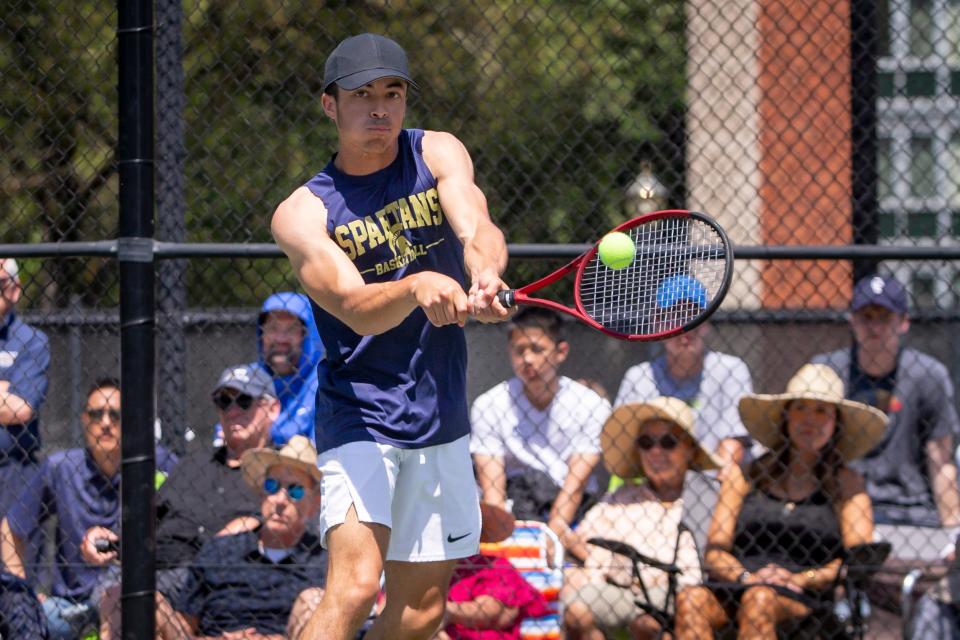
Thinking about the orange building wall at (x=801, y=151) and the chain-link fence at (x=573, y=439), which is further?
the orange building wall at (x=801, y=151)

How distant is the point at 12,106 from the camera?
644cm

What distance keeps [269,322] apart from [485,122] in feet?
9.65

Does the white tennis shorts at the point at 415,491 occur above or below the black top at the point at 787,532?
above

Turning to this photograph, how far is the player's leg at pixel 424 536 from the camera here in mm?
3615

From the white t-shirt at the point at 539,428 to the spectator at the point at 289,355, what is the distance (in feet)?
2.11

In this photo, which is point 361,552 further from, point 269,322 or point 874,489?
point 874,489

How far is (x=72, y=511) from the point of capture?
192 inches

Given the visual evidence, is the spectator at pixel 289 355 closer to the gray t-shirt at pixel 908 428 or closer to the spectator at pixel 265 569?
the spectator at pixel 265 569

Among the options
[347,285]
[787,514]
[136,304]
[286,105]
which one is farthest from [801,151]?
[347,285]

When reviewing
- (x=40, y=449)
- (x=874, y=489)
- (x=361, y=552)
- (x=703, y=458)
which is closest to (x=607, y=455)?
(x=703, y=458)

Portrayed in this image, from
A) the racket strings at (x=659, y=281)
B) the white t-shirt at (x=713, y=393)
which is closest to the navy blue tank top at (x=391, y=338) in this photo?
the racket strings at (x=659, y=281)

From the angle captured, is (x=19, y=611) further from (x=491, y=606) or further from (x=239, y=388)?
(x=491, y=606)

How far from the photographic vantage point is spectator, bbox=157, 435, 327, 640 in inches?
181

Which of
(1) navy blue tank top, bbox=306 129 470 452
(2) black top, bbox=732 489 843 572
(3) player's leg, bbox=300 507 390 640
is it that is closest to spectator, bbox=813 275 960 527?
(2) black top, bbox=732 489 843 572
